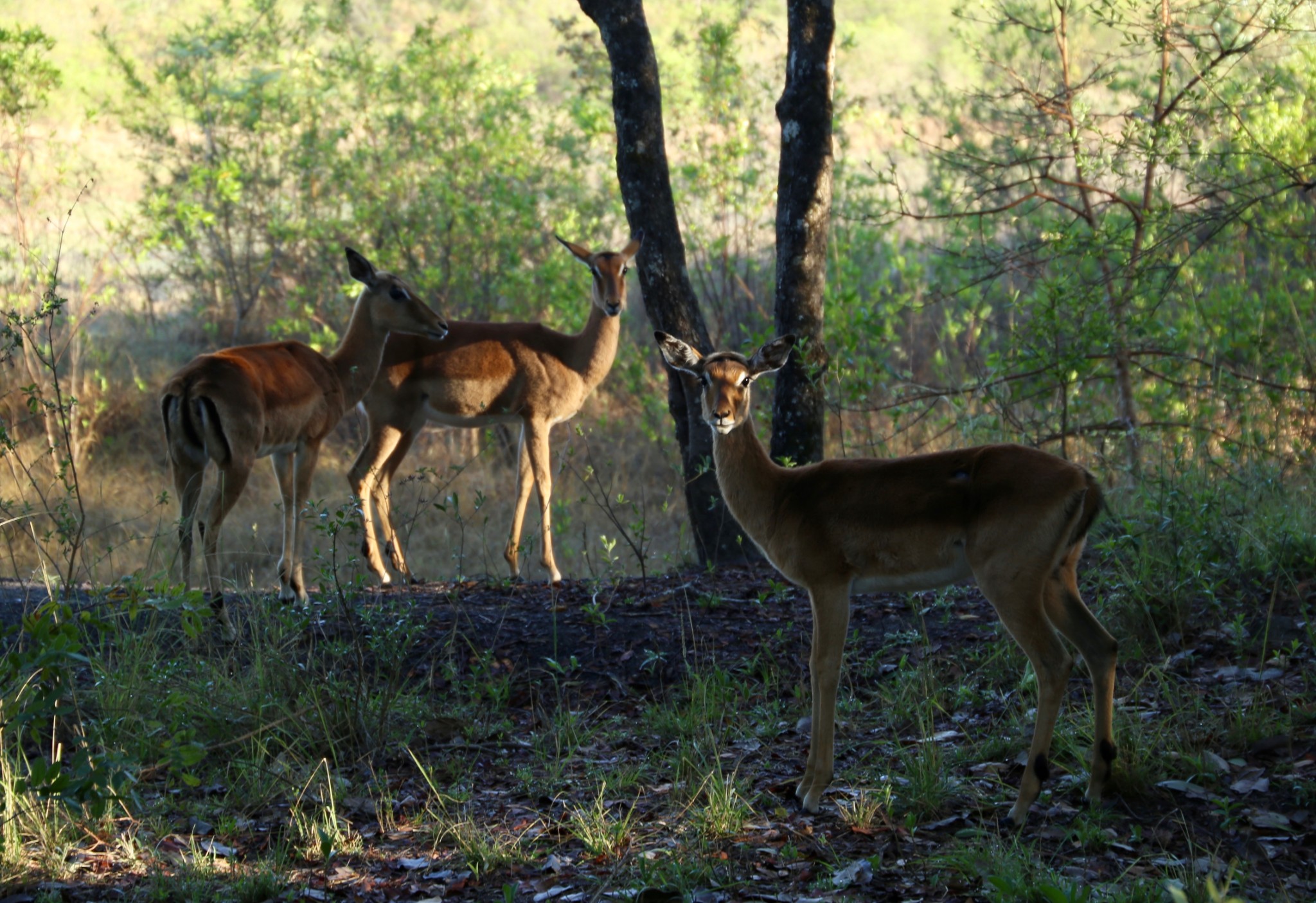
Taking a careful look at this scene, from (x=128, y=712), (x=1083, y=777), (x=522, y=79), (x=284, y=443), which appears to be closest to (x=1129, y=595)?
(x=1083, y=777)

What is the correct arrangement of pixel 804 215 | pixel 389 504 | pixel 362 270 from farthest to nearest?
pixel 389 504 → pixel 362 270 → pixel 804 215

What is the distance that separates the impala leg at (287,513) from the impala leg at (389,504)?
1.86 ft

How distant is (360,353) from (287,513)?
57.8 inches

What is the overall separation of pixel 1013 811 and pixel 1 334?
435 centimetres

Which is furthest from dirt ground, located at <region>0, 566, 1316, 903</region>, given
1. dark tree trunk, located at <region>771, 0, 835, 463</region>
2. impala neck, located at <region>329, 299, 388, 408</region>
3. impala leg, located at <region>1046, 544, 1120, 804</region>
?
impala neck, located at <region>329, 299, 388, 408</region>

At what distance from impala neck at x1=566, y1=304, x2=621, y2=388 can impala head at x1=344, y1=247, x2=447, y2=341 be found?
48.6 inches

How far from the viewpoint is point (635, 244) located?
9.25m

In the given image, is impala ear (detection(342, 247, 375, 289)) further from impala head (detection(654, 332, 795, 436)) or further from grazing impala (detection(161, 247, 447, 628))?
impala head (detection(654, 332, 795, 436))

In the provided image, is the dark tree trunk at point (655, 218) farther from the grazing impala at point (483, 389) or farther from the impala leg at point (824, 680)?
the impala leg at point (824, 680)

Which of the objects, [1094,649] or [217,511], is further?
[217,511]

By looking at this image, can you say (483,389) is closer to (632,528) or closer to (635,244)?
(635,244)

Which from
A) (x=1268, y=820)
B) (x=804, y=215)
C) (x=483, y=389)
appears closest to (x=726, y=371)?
(x=1268, y=820)

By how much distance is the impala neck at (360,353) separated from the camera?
8.96 metres

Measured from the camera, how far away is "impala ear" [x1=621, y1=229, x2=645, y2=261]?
8594mm
